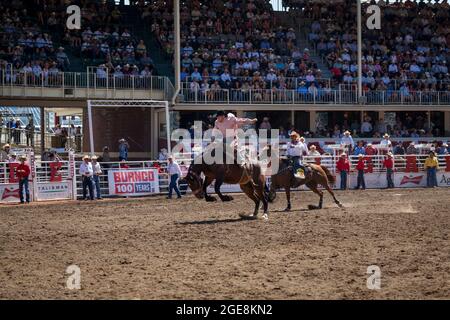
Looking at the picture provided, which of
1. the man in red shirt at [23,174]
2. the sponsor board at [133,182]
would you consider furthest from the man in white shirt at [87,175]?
the man in red shirt at [23,174]

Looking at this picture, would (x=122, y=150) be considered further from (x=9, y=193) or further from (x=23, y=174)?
(x=23, y=174)

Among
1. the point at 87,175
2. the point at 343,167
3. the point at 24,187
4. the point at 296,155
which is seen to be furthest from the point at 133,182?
the point at 296,155

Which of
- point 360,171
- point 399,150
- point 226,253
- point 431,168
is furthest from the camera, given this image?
point 399,150

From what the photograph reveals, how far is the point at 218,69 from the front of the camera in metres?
31.0

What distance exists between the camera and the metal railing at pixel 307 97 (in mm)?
29828

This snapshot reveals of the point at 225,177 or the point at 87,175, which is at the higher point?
the point at 225,177

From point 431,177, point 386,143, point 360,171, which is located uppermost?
point 386,143

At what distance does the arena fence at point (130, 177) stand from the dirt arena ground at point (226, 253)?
5.79 metres

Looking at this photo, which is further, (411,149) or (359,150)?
(411,149)

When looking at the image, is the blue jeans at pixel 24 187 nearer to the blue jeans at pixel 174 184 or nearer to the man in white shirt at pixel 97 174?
the man in white shirt at pixel 97 174

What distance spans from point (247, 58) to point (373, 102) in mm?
6273

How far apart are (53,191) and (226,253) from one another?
1447 centimetres

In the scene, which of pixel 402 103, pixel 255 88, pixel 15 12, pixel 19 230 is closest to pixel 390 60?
pixel 402 103

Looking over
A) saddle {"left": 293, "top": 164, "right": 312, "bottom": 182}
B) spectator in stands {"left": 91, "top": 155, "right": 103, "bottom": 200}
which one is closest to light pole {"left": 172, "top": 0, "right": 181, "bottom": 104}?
spectator in stands {"left": 91, "top": 155, "right": 103, "bottom": 200}
